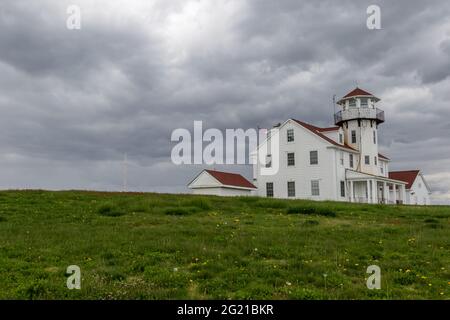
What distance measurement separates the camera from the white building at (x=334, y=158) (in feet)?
170

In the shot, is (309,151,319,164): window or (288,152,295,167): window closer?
(309,151,319,164): window

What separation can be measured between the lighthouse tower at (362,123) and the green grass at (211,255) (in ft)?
122

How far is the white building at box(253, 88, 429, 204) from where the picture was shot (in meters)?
51.8

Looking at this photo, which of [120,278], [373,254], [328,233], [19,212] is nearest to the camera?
[120,278]

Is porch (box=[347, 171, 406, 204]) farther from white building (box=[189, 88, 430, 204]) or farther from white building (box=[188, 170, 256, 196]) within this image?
white building (box=[188, 170, 256, 196])

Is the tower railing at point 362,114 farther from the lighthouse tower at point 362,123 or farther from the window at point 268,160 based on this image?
the window at point 268,160

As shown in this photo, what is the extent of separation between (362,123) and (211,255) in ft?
162

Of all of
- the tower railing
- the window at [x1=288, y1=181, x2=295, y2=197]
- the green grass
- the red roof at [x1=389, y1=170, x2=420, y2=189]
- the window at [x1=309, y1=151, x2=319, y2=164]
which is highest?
the tower railing

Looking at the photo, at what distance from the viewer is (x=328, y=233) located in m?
16.9

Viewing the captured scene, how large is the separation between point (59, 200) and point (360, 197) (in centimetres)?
3729

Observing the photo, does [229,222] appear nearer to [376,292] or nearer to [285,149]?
[376,292]

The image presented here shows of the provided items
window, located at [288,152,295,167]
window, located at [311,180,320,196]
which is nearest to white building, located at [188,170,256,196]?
window, located at [288,152,295,167]

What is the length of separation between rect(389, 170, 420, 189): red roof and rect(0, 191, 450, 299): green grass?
175 ft

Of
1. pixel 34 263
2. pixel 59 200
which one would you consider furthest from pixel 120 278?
pixel 59 200
